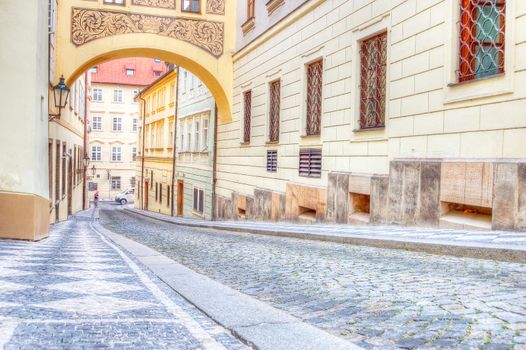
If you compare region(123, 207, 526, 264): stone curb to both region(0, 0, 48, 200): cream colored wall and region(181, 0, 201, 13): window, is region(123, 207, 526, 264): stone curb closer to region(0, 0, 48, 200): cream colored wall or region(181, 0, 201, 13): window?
region(0, 0, 48, 200): cream colored wall

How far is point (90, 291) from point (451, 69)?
20.7ft

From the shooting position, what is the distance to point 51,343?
3439mm

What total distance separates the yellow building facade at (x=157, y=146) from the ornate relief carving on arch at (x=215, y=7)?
15400 millimetres

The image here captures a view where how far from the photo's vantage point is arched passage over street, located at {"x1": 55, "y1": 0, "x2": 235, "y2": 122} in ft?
65.3

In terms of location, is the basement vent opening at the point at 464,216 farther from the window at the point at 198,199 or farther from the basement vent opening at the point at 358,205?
the window at the point at 198,199

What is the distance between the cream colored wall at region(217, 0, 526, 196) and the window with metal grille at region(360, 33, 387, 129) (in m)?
0.16

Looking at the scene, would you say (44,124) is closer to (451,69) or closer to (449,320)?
(451,69)

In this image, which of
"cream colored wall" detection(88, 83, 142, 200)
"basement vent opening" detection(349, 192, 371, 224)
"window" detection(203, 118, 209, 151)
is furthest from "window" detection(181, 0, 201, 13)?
"cream colored wall" detection(88, 83, 142, 200)

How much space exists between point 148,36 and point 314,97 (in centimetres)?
796

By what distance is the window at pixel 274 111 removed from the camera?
17.7m

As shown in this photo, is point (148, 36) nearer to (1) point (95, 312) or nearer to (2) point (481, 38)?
(2) point (481, 38)

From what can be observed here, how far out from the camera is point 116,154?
67688mm

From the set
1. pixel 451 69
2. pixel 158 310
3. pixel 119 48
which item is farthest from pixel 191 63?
pixel 158 310

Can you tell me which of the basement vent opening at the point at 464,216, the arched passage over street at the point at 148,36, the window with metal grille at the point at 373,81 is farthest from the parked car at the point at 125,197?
the basement vent opening at the point at 464,216
